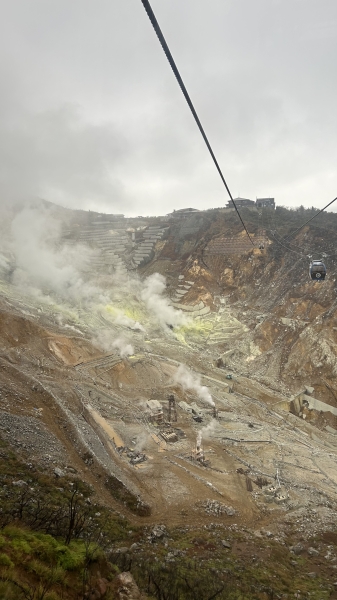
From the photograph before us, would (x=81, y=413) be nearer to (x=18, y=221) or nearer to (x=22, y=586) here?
(x=22, y=586)

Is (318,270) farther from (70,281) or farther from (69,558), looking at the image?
(70,281)

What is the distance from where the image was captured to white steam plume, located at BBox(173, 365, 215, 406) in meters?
22.1

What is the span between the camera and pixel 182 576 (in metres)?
7.17

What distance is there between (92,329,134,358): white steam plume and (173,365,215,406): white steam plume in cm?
429

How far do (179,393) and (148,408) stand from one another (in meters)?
3.86

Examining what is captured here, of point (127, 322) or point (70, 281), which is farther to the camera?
point (70, 281)

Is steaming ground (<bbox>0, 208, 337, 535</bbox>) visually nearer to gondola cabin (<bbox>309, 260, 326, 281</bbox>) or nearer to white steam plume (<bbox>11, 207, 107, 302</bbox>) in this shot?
white steam plume (<bbox>11, 207, 107, 302</bbox>)

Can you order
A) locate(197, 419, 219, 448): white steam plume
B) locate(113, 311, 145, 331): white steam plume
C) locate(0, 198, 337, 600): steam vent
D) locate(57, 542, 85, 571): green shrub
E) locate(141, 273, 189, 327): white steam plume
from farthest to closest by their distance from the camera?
1. locate(141, 273, 189, 327): white steam plume
2. locate(113, 311, 145, 331): white steam plume
3. locate(197, 419, 219, 448): white steam plume
4. locate(0, 198, 337, 600): steam vent
5. locate(57, 542, 85, 571): green shrub

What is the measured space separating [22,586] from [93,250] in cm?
4535

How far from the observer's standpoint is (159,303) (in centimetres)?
3772

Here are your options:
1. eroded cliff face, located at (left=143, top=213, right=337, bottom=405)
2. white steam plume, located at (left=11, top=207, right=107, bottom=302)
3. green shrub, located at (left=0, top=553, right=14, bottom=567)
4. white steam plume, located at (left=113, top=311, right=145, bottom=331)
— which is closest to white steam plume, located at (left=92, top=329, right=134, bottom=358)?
white steam plume, located at (left=113, top=311, right=145, bottom=331)

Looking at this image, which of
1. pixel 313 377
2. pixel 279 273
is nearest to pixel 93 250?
pixel 279 273

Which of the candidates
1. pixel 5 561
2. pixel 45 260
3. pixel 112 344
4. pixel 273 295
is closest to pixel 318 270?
pixel 5 561

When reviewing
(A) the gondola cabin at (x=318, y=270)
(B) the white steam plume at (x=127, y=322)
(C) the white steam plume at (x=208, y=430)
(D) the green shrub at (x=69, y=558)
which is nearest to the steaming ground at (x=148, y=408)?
(C) the white steam plume at (x=208, y=430)
